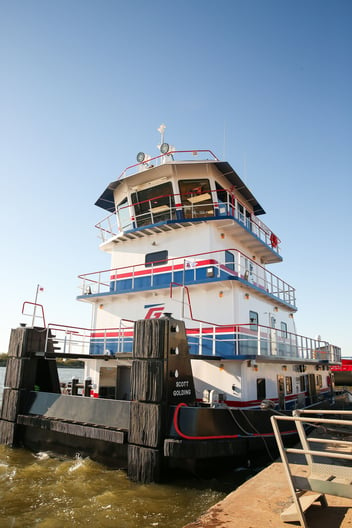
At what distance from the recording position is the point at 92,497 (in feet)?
21.6

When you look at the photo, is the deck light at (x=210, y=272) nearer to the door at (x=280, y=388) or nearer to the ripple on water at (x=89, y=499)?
the door at (x=280, y=388)

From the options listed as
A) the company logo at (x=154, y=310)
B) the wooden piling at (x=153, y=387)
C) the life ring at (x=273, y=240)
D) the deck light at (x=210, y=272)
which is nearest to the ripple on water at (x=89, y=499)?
the wooden piling at (x=153, y=387)

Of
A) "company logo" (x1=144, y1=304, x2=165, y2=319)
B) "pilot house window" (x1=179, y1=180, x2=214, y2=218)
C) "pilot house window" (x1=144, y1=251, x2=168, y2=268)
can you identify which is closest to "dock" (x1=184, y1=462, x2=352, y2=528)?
"company logo" (x1=144, y1=304, x2=165, y2=319)

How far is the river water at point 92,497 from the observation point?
225 inches

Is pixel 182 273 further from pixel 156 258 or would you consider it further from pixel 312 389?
pixel 312 389

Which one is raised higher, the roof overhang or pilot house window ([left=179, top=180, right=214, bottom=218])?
the roof overhang

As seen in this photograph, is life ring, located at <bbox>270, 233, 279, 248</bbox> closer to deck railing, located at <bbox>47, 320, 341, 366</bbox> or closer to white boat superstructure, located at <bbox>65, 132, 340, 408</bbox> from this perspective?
white boat superstructure, located at <bbox>65, 132, 340, 408</bbox>

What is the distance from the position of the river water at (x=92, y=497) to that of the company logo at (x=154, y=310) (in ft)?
17.0

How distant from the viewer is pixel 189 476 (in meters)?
7.29

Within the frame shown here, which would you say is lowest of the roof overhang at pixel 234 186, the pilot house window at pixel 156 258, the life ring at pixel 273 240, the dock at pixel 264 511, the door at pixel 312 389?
the dock at pixel 264 511

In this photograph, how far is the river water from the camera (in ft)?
18.7

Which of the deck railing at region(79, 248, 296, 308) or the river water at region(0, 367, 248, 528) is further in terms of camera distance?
the deck railing at region(79, 248, 296, 308)

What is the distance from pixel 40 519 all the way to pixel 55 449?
362cm

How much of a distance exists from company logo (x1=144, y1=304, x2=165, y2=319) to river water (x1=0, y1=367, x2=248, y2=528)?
204 inches
